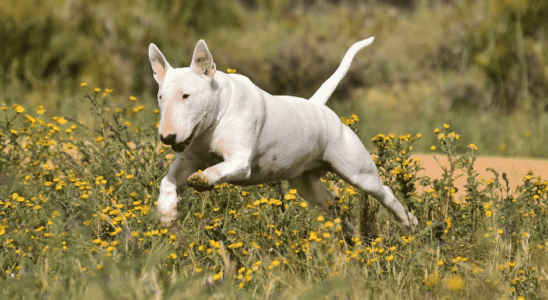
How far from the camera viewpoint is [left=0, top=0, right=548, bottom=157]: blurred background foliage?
372 inches

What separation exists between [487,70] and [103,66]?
23.3ft

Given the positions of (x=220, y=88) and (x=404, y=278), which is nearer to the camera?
(x=220, y=88)

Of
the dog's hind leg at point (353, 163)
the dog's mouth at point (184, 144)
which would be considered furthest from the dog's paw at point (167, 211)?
the dog's hind leg at point (353, 163)

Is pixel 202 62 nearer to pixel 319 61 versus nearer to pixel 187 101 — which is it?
pixel 187 101

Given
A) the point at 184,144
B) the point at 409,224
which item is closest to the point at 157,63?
the point at 184,144

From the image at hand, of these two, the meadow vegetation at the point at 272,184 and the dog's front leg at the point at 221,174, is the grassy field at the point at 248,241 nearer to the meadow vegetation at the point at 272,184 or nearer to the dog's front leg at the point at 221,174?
the meadow vegetation at the point at 272,184

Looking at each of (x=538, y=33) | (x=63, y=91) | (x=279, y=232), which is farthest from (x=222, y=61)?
(x=279, y=232)

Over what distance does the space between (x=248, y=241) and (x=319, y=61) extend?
791 cm

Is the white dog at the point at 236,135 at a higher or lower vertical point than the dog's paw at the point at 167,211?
higher

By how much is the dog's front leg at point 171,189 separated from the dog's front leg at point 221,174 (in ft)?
1.14

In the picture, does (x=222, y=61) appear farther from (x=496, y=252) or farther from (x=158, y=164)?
(x=496, y=252)

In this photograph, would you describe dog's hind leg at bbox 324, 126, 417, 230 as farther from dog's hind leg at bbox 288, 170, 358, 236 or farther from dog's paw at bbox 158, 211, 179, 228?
dog's paw at bbox 158, 211, 179, 228

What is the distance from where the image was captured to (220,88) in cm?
298

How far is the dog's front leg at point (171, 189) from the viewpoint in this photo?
292 centimetres
